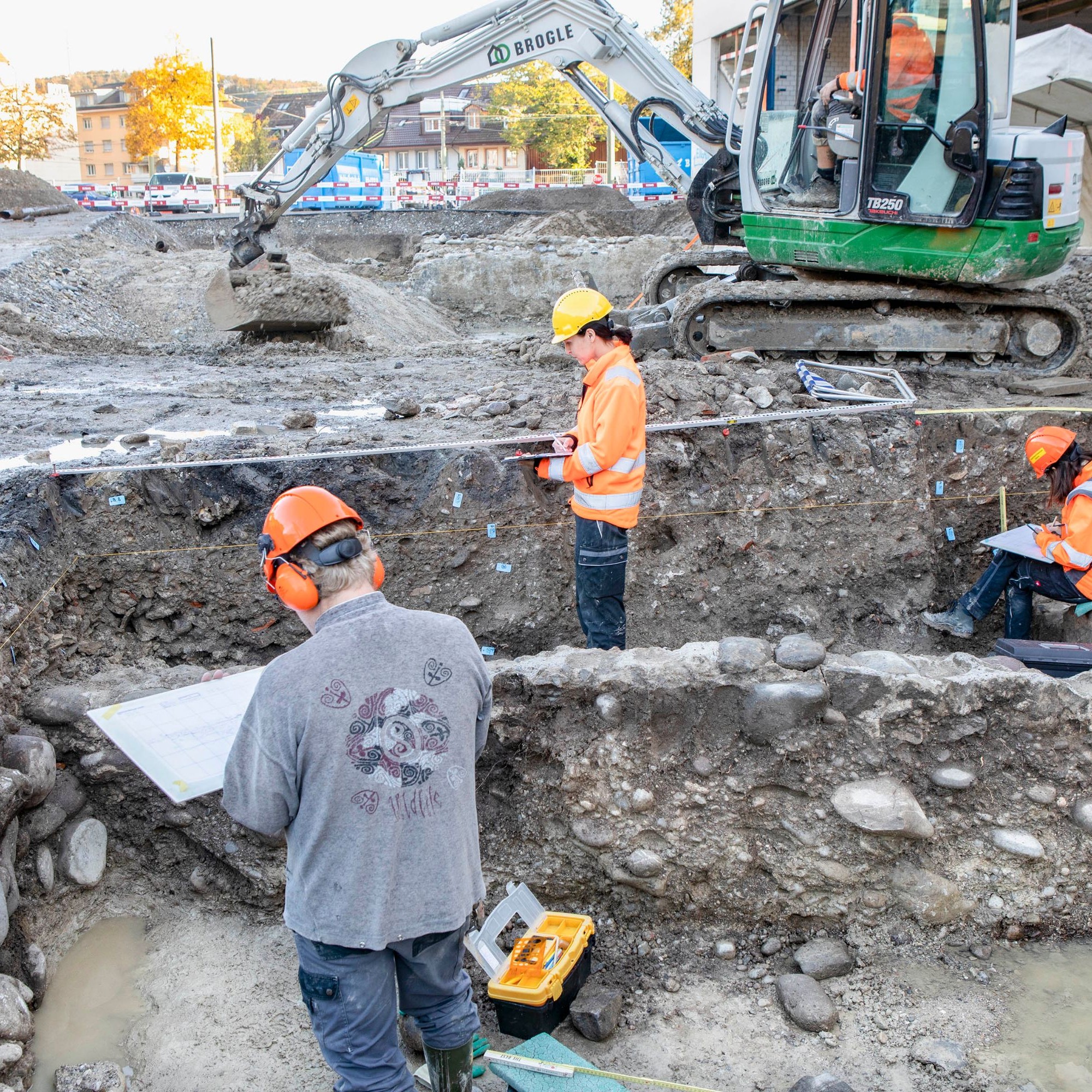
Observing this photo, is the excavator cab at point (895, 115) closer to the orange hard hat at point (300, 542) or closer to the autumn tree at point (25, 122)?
the orange hard hat at point (300, 542)

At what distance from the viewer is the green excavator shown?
7.34 m

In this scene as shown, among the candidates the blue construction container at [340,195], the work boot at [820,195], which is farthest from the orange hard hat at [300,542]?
the blue construction container at [340,195]

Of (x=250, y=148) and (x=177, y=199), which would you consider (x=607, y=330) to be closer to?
(x=177, y=199)

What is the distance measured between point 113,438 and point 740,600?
4494mm

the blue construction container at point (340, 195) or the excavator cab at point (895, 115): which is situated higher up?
the blue construction container at point (340, 195)

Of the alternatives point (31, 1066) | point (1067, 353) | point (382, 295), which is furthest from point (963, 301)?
point (382, 295)

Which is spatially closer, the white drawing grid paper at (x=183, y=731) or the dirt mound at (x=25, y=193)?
the white drawing grid paper at (x=183, y=731)

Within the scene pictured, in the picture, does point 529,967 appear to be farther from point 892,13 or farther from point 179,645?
point 892,13

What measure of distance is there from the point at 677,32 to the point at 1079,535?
42750mm

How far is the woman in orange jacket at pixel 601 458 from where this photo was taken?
4.77m

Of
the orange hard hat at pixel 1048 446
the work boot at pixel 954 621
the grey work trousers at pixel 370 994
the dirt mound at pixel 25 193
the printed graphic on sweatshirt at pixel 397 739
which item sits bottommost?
the work boot at pixel 954 621

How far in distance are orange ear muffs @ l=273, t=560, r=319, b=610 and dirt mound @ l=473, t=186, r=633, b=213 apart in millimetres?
24999

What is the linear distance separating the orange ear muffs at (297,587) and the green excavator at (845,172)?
6422mm

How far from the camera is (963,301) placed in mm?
8156
